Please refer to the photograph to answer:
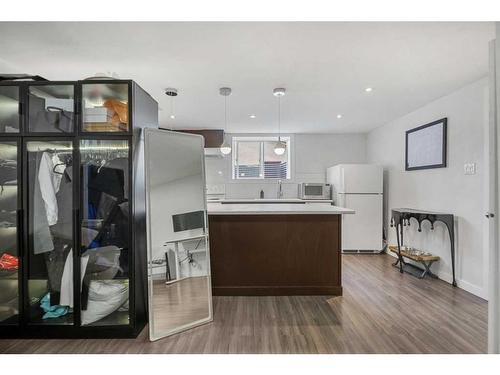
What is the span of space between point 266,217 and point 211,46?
1767 mm

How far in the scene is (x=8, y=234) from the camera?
83.0 inches

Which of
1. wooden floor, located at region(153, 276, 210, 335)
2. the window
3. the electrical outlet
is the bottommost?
wooden floor, located at region(153, 276, 210, 335)

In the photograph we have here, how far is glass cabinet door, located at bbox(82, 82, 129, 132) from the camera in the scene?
2041 millimetres

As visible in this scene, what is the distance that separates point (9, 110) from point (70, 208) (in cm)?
99

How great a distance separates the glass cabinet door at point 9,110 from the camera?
2075 mm

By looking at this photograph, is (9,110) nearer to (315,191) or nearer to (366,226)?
(315,191)

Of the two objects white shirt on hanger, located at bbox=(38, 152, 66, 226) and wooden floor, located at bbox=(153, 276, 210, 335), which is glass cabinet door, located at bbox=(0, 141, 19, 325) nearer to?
white shirt on hanger, located at bbox=(38, 152, 66, 226)

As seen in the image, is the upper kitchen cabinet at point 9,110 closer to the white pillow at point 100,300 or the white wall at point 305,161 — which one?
the white pillow at point 100,300

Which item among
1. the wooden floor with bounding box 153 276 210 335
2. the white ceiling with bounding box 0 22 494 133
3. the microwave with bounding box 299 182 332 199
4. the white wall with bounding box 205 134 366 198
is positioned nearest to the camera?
the white ceiling with bounding box 0 22 494 133

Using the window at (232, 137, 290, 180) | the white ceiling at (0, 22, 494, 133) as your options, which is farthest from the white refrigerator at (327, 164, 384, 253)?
the window at (232, 137, 290, 180)

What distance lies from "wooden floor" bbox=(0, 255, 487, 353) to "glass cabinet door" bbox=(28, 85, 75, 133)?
5.53 feet

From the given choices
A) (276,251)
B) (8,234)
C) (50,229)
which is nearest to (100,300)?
(50,229)
